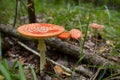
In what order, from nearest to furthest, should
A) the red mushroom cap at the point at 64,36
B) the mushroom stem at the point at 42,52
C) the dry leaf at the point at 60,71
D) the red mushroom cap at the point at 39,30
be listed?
the red mushroom cap at the point at 39,30, the mushroom stem at the point at 42,52, the dry leaf at the point at 60,71, the red mushroom cap at the point at 64,36

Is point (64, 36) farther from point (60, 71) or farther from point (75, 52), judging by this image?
point (60, 71)

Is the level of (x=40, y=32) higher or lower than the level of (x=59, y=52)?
higher

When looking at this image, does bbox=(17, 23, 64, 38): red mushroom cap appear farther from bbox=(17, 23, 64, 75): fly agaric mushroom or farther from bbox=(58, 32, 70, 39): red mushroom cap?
bbox=(58, 32, 70, 39): red mushroom cap

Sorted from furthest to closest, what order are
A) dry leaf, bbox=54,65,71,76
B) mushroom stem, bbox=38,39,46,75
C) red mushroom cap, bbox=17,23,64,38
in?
1. dry leaf, bbox=54,65,71,76
2. mushroom stem, bbox=38,39,46,75
3. red mushroom cap, bbox=17,23,64,38

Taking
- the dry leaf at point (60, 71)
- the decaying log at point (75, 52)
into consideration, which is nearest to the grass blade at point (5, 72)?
the dry leaf at point (60, 71)

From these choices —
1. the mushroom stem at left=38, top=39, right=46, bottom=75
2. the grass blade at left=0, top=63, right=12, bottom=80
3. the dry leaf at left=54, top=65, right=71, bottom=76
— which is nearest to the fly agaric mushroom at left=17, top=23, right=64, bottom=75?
the mushroom stem at left=38, top=39, right=46, bottom=75

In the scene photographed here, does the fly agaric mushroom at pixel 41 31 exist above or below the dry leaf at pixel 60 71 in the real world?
above

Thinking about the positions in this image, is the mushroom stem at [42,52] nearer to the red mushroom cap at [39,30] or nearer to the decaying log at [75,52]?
the red mushroom cap at [39,30]

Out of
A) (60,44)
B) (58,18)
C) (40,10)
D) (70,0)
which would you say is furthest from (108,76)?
(70,0)

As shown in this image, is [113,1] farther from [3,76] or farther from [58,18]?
[3,76]
